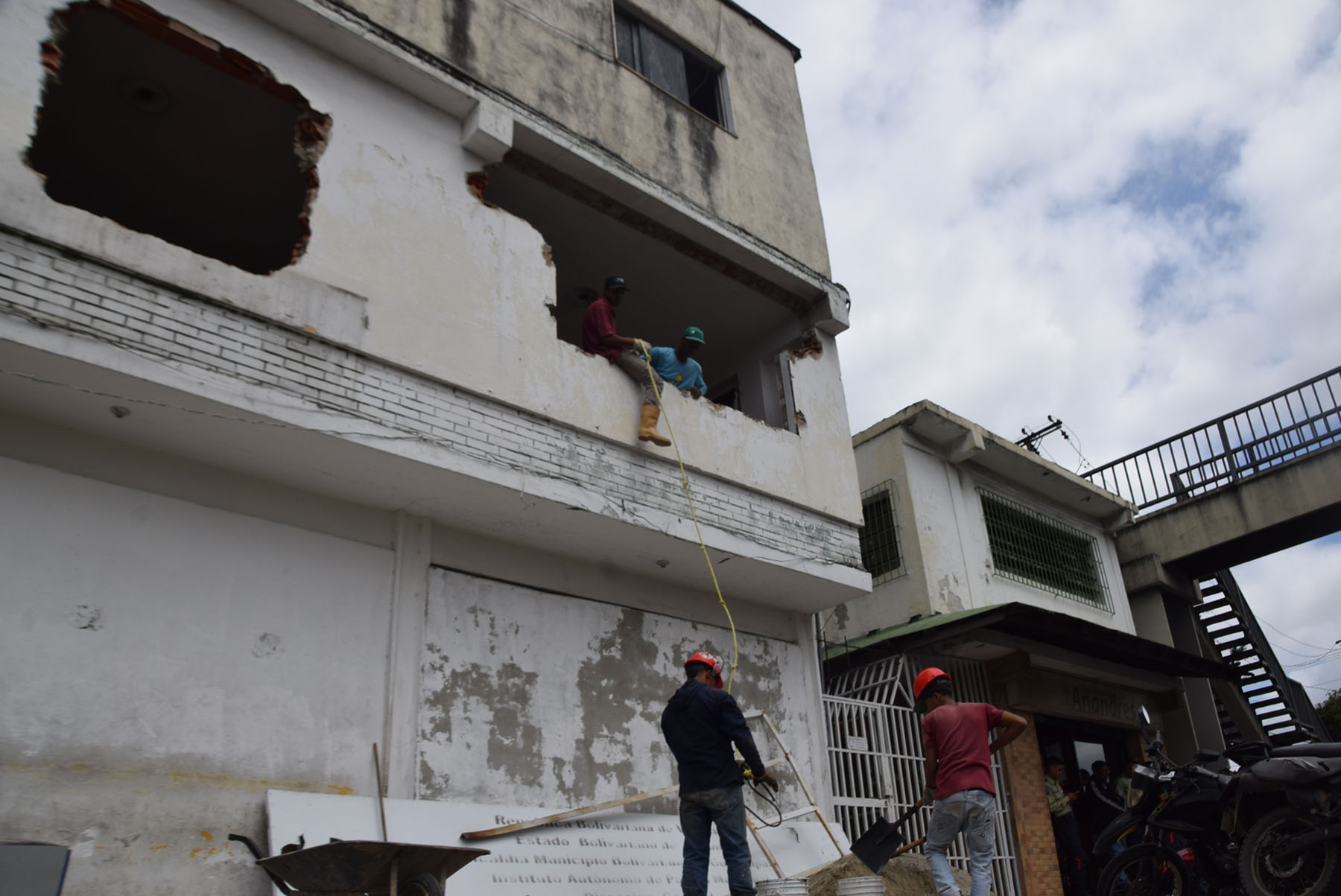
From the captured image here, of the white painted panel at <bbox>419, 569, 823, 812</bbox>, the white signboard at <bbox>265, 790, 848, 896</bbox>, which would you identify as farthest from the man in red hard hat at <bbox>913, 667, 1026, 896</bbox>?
the white painted panel at <bbox>419, 569, 823, 812</bbox>

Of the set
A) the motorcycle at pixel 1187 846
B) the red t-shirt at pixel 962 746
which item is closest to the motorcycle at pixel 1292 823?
the motorcycle at pixel 1187 846

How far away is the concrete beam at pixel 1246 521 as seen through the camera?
1413cm

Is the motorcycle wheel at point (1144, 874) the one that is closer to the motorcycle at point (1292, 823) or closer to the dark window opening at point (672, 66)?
the motorcycle at point (1292, 823)

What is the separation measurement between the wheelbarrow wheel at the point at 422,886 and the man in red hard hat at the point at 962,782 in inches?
121

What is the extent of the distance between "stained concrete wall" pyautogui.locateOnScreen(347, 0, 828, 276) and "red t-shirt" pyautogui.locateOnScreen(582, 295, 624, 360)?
1.50 m

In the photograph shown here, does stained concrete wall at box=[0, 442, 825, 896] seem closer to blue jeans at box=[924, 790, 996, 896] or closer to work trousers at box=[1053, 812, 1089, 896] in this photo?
Result: blue jeans at box=[924, 790, 996, 896]

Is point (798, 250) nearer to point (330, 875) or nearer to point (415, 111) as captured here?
point (415, 111)

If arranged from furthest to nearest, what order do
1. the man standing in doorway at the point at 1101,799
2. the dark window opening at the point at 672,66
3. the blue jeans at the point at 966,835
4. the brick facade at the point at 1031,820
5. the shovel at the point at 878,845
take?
the man standing in doorway at the point at 1101,799 < the brick facade at the point at 1031,820 < the dark window opening at the point at 672,66 < the shovel at the point at 878,845 < the blue jeans at the point at 966,835

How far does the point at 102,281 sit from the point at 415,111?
2.92 m

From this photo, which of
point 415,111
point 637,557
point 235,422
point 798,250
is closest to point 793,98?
point 798,250

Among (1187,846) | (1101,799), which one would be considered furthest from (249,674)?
(1101,799)

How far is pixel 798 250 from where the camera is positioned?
1068 cm

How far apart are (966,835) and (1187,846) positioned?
1.55 metres

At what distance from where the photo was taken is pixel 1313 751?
6.04 metres
